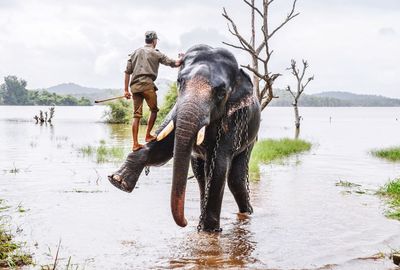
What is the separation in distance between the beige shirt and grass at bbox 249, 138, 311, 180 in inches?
343

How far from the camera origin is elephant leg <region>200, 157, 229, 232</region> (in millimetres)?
8852

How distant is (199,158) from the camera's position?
9.74 meters

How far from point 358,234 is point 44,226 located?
503 cm

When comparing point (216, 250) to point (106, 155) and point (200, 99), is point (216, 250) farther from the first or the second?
point (106, 155)

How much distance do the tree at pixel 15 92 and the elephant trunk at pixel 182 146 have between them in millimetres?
151478

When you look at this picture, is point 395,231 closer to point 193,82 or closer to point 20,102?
point 193,82

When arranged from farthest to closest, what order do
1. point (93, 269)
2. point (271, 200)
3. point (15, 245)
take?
1. point (271, 200)
2. point (15, 245)
3. point (93, 269)

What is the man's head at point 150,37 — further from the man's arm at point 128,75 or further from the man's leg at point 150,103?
the man's leg at point 150,103

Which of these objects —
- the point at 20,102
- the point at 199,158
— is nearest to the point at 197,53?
the point at 199,158

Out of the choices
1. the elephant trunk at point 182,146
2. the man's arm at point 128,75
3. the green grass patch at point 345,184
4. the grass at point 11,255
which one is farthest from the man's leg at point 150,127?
the green grass patch at point 345,184

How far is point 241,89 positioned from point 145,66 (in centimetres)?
148

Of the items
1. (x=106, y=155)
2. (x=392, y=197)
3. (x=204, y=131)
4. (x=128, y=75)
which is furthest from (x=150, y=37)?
(x=106, y=155)

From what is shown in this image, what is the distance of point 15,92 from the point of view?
161625 mm

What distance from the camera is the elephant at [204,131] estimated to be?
7707 millimetres
